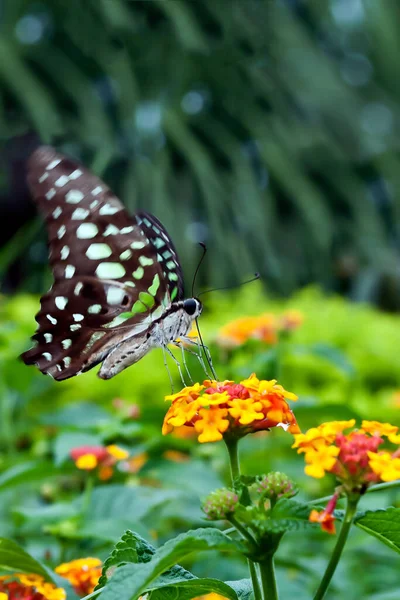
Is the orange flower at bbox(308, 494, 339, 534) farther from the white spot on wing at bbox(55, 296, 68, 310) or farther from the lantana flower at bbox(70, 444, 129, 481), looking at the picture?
the white spot on wing at bbox(55, 296, 68, 310)

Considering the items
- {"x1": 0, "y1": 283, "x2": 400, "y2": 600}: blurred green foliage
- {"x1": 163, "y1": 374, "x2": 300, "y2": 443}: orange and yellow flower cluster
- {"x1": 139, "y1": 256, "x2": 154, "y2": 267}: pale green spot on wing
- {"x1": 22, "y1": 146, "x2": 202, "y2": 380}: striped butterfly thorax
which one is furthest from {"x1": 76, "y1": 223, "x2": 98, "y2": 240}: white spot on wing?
{"x1": 163, "y1": 374, "x2": 300, "y2": 443}: orange and yellow flower cluster

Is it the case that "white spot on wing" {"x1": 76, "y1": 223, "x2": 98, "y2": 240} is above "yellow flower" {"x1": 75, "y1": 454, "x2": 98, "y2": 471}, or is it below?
above

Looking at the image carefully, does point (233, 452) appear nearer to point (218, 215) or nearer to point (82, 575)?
point (82, 575)

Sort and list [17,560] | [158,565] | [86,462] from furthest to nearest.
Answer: [86,462] → [17,560] → [158,565]

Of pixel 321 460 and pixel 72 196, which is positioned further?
pixel 72 196

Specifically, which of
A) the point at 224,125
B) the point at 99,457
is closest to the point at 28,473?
the point at 99,457

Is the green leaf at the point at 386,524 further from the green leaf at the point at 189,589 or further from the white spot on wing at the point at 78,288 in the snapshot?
the white spot on wing at the point at 78,288
